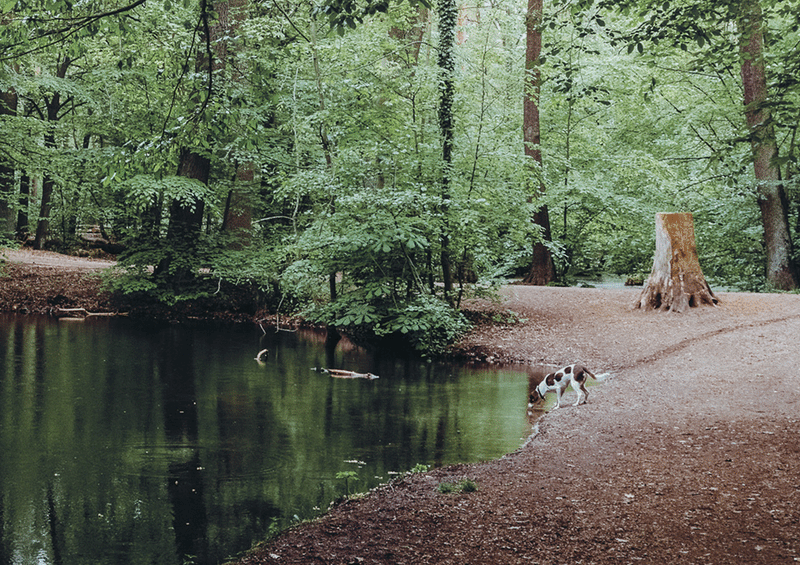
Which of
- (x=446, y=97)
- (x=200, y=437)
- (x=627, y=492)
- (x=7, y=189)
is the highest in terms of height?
(x=446, y=97)

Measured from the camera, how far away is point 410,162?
42.5ft

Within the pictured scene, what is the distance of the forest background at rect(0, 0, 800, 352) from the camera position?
12.8 meters

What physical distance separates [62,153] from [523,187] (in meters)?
12.1

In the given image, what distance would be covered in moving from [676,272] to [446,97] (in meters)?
6.04

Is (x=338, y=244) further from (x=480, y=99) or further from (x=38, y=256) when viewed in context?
(x=38, y=256)

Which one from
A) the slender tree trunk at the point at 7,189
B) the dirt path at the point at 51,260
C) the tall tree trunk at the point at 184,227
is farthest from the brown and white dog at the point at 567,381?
the dirt path at the point at 51,260

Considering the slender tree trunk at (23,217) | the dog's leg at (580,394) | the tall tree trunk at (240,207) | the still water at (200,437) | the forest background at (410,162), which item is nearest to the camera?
the still water at (200,437)

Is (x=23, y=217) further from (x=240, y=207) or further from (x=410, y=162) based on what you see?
(x=410, y=162)

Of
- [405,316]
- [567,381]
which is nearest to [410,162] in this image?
[405,316]

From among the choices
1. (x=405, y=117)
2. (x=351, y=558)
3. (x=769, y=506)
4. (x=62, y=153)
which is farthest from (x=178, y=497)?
(x=62, y=153)

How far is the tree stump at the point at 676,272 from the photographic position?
13781 millimetres

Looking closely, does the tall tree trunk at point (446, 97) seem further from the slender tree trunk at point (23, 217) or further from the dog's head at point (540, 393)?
the slender tree trunk at point (23, 217)

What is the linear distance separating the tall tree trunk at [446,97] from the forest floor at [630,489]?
389 centimetres

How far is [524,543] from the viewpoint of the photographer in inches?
160
